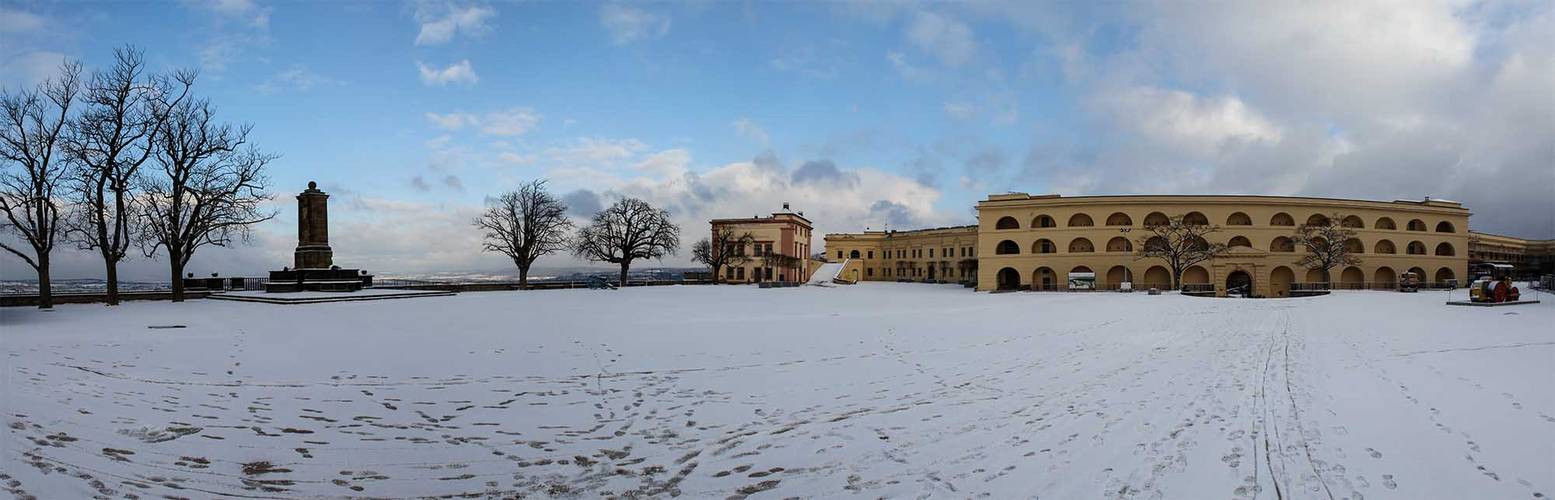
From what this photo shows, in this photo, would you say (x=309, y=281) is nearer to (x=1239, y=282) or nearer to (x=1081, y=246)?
(x=1081, y=246)

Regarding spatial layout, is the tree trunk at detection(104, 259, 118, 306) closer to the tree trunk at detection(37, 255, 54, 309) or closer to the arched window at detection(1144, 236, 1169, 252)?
the tree trunk at detection(37, 255, 54, 309)

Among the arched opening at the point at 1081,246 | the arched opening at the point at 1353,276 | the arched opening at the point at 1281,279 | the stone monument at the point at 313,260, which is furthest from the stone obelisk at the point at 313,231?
the arched opening at the point at 1353,276

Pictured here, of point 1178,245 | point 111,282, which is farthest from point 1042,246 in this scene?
point 111,282

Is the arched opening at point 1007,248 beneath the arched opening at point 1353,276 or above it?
above

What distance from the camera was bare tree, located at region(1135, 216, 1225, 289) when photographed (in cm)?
4612

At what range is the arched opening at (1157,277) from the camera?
49.8 m

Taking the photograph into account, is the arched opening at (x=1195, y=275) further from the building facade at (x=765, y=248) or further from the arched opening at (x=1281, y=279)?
the building facade at (x=765, y=248)

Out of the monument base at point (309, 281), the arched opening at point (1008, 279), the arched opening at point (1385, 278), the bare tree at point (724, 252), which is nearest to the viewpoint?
the monument base at point (309, 281)

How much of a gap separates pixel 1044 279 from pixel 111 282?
55515 millimetres

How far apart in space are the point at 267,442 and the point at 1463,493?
10668 millimetres

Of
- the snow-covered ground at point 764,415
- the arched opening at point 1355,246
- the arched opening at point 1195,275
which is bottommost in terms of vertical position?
the snow-covered ground at point 764,415

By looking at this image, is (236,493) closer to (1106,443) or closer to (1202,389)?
(1106,443)

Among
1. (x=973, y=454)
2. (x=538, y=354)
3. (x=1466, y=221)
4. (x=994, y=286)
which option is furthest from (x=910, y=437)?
(x=1466, y=221)

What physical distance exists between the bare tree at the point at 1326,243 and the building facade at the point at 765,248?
4290cm
